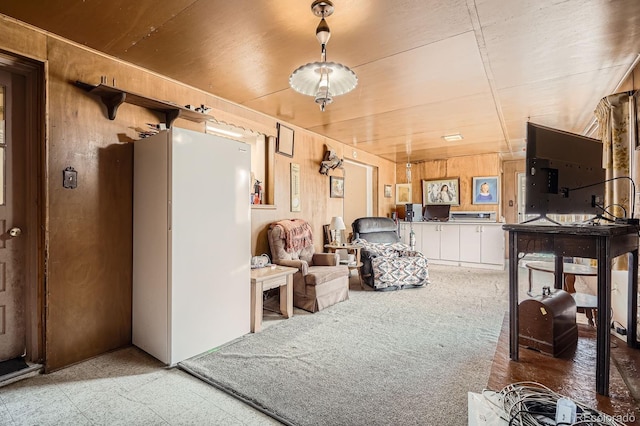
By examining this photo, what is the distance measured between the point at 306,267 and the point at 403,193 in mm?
4607

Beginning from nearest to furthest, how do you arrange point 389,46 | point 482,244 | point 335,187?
point 389,46 < point 335,187 < point 482,244

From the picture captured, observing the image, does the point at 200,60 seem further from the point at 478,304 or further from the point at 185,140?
the point at 478,304

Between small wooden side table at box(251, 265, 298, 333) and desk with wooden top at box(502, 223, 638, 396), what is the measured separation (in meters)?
1.99

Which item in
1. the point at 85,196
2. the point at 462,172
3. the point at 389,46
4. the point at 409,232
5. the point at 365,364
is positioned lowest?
the point at 365,364

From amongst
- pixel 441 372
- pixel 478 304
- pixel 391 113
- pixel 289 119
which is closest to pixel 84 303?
pixel 441 372

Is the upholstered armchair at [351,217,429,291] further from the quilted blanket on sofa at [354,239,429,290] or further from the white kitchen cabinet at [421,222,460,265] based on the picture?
the white kitchen cabinet at [421,222,460,265]

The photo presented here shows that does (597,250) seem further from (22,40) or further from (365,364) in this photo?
(22,40)

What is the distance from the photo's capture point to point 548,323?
178cm

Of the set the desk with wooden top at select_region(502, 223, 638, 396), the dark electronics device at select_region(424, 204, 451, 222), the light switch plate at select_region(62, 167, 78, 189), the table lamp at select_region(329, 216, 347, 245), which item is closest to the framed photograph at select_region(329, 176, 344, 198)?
the table lamp at select_region(329, 216, 347, 245)

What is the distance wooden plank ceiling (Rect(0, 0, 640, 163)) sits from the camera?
1.86m

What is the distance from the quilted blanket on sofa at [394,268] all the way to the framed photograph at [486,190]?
2867mm

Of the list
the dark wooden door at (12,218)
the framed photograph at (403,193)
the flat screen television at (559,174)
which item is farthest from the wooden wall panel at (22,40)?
the framed photograph at (403,193)

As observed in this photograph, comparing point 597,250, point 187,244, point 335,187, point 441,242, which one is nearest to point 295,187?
point 335,187

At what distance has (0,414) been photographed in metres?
1.69
